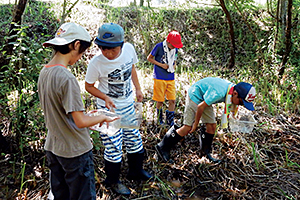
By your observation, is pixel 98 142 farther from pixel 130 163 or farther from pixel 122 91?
pixel 122 91

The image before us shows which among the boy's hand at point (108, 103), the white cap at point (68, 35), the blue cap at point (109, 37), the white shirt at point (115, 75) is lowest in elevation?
the boy's hand at point (108, 103)

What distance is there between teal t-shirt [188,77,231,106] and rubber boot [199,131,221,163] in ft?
1.61

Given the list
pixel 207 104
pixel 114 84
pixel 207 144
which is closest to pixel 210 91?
pixel 207 104

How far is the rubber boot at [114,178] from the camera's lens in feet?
7.65

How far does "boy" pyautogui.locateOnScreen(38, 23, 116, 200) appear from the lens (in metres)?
1.42

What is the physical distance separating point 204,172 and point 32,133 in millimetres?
2019

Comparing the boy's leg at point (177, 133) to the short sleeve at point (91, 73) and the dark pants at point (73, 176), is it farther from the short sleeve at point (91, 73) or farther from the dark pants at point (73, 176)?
the dark pants at point (73, 176)

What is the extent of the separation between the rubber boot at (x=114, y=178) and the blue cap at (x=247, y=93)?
1340mm

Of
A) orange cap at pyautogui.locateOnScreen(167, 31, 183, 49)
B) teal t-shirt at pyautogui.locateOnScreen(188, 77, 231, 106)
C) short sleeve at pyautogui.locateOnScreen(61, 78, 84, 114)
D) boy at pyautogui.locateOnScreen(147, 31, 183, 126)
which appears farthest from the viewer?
boy at pyautogui.locateOnScreen(147, 31, 183, 126)

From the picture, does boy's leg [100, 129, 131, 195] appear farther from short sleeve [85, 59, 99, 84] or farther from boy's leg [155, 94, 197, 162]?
boy's leg [155, 94, 197, 162]

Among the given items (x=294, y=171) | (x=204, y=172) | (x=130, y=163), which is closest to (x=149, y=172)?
(x=130, y=163)

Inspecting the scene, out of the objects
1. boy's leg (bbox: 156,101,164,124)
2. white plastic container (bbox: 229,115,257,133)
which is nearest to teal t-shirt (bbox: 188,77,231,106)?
white plastic container (bbox: 229,115,257,133)

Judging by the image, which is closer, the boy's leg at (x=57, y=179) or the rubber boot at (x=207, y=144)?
the boy's leg at (x=57, y=179)

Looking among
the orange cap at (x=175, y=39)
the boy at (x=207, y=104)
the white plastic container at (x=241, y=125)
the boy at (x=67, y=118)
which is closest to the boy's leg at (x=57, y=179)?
the boy at (x=67, y=118)
